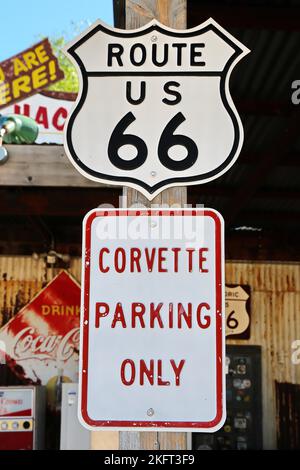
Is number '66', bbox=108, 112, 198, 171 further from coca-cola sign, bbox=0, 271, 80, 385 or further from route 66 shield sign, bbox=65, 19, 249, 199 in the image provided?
coca-cola sign, bbox=0, 271, 80, 385

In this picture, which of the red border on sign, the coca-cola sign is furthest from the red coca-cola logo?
the red border on sign

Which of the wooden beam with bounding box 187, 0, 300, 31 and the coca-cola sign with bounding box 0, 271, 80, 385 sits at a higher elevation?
the wooden beam with bounding box 187, 0, 300, 31

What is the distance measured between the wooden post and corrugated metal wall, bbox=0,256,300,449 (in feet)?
27.5

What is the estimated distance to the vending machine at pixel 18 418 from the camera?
923cm

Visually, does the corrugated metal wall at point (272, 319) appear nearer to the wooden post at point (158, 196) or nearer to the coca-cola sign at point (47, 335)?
the coca-cola sign at point (47, 335)

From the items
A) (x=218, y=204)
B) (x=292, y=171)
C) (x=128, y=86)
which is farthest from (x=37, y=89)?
(x=128, y=86)

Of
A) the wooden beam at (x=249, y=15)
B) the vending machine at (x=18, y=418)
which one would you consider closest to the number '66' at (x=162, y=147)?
the wooden beam at (x=249, y=15)

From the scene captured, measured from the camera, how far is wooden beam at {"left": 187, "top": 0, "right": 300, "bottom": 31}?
4.78 metres

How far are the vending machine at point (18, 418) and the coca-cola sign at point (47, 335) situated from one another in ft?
3.20

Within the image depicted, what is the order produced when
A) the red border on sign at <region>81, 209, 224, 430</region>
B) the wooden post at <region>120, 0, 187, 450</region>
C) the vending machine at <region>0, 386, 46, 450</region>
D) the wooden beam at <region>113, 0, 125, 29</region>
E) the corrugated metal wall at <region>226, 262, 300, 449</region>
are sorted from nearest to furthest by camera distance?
the red border on sign at <region>81, 209, 224, 430</region>
the wooden post at <region>120, 0, 187, 450</region>
the wooden beam at <region>113, 0, 125, 29</region>
the vending machine at <region>0, 386, 46, 450</region>
the corrugated metal wall at <region>226, 262, 300, 449</region>

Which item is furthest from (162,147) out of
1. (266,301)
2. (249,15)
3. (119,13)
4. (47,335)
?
(266,301)

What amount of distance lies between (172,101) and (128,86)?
16cm

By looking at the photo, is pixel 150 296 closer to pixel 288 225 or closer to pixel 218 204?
pixel 218 204

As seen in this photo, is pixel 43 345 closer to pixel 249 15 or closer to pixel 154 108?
pixel 249 15
